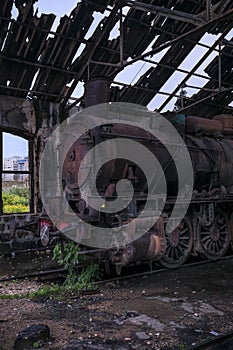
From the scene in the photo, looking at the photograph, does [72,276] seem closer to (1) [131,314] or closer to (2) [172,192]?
(1) [131,314]

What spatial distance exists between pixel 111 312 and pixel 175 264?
286 centimetres

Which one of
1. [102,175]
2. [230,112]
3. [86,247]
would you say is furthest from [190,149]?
[230,112]

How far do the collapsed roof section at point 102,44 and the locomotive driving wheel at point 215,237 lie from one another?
4.11 m

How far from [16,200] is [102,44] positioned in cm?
496

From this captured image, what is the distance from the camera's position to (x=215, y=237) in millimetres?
7965

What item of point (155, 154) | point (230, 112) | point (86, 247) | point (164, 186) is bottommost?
point (86, 247)

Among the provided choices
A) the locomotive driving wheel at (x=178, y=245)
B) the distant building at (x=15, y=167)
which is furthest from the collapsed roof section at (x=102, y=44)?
the locomotive driving wheel at (x=178, y=245)

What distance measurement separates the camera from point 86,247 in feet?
19.9

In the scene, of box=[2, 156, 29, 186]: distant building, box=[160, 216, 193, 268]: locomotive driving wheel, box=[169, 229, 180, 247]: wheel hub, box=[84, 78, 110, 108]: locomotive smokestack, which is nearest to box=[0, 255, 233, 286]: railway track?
box=[160, 216, 193, 268]: locomotive driving wheel

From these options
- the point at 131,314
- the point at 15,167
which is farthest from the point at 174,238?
the point at 15,167

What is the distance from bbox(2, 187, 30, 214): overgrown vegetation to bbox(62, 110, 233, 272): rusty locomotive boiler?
3745 mm

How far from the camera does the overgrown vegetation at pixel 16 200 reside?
9781 millimetres

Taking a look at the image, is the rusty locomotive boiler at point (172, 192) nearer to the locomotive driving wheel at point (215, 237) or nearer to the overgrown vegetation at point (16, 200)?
the locomotive driving wheel at point (215, 237)

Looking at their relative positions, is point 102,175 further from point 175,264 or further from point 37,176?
point 37,176
